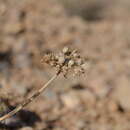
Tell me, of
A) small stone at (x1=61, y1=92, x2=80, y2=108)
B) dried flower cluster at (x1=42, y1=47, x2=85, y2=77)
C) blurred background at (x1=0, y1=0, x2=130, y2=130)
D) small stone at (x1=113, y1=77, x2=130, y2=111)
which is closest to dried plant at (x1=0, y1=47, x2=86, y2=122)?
dried flower cluster at (x1=42, y1=47, x2=85, y2=77)

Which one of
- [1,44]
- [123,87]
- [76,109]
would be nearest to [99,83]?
[123,87]

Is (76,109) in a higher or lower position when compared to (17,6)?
lower

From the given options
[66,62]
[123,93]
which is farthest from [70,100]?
[66,62]

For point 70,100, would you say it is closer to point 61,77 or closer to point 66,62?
point 61,77

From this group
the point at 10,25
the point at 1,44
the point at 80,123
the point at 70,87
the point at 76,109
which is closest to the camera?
the point at 80,123

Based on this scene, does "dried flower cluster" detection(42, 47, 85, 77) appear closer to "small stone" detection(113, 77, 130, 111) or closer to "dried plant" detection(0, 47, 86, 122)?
"dried plant" detection(0, 47, 86, 122)

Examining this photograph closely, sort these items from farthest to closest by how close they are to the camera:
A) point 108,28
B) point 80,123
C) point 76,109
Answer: point 108,28 → point 76,109 → point 80,123

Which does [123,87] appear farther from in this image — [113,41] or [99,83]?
[113,41]
